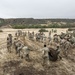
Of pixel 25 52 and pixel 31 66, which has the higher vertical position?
pixel 25 52

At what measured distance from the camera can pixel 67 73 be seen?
22.3 metres

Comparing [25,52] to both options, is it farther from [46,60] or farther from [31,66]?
[46,60]

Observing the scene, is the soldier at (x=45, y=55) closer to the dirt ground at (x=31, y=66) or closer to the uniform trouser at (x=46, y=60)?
the uniform trouser at (x=46, y=60)

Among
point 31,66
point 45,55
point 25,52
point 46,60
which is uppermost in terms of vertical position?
point 25,52

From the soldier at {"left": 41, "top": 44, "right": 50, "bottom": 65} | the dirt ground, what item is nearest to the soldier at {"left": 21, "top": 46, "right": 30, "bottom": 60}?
the dirt ground

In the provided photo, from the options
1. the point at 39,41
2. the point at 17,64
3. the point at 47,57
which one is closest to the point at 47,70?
the point at 47,57

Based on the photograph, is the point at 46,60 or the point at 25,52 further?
the point at 46,60

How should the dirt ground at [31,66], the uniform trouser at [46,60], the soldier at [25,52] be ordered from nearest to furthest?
the dirt ground at [31,66]
the soldier at [25,52]
the uniform trouser at [46,60]

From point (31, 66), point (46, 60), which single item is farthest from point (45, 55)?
point (31, 66)

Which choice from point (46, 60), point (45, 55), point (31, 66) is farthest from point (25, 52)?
point (46, 60)

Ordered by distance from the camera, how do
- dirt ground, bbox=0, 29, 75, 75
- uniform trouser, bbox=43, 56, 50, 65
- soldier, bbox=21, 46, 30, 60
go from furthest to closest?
uniform trouser, bbox=43, 56, 50, 65, soldier, bbox=21, 46, 30, 60, dirt ground, bbox=0, 29, 75, 75

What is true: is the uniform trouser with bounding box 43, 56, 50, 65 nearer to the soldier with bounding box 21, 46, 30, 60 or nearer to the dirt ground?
the dirt ground

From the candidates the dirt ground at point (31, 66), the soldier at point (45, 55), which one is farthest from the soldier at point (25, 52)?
the soldier at point (45, 55)

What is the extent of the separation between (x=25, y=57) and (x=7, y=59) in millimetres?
1632
